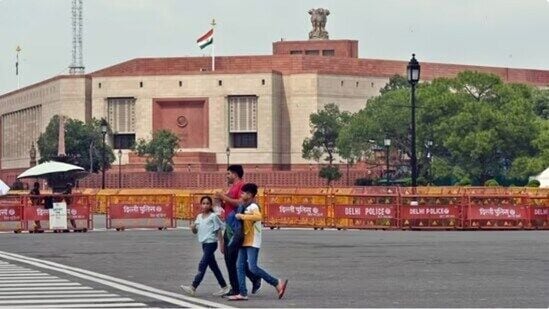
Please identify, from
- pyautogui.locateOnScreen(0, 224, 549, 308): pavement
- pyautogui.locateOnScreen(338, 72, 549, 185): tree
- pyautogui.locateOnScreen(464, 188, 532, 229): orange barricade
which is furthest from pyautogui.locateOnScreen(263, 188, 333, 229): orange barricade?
pyautogui.locateOnScreen(338, 72, 549, 185): tree

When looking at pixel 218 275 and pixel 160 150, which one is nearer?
pixel 218 275

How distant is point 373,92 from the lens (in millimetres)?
160750

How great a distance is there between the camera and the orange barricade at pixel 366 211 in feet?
167

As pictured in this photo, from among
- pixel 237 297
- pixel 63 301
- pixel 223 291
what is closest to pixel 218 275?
pixel 223 291

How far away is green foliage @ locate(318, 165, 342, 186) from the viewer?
458 ft

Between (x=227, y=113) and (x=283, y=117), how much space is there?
581 centimetres

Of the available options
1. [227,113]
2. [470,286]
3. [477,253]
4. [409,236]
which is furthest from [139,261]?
[227,113]

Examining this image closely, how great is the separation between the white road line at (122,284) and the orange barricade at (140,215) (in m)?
21.3

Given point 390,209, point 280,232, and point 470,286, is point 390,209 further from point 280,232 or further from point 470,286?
point 470,286

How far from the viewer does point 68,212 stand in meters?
52.6

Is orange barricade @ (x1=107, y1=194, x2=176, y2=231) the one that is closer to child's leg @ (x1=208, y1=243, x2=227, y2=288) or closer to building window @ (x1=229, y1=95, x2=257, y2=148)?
child's leg @ (x1=208, y1=243, x2=227, y2=288)

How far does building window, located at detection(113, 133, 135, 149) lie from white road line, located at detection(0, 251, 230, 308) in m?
129

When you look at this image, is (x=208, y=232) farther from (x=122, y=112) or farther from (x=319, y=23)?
(x=319, y=23)

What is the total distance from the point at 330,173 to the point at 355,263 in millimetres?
109176
